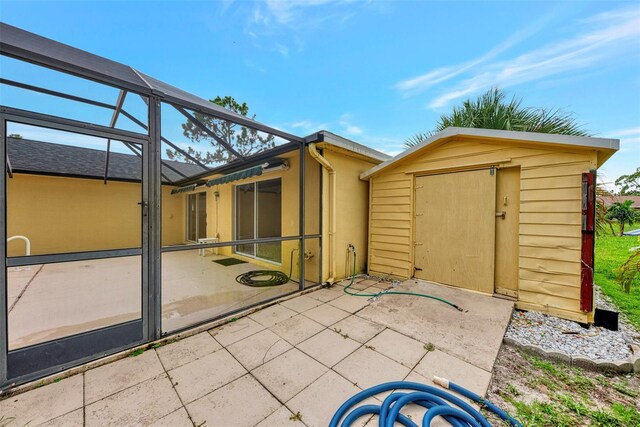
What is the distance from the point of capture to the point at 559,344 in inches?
99.6

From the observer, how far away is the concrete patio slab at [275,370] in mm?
1648

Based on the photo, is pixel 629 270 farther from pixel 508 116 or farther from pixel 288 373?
pixel 288 373

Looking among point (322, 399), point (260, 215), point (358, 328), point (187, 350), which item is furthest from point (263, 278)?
point (322, 399)

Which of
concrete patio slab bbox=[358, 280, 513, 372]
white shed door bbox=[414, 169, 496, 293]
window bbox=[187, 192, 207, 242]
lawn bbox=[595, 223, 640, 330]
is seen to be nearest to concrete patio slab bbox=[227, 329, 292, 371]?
concrete patio slab bbox=[358, 280, 513, 372]

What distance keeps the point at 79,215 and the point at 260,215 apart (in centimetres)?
417

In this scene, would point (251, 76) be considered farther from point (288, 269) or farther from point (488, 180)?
point (488, 180)

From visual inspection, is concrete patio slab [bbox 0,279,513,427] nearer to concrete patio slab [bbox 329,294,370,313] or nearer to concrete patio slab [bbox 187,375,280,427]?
concrete patio slab [bbox 187,375,280,427]

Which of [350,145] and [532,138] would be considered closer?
[532,138]

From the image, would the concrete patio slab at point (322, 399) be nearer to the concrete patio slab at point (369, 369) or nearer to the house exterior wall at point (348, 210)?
the concrete patio slab at point (369, 369)

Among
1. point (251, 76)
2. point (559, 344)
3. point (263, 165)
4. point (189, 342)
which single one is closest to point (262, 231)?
point (263, 165)

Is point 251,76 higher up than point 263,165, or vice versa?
point 251,76

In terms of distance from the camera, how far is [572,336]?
8.90ft

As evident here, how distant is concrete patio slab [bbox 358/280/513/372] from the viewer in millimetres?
2441

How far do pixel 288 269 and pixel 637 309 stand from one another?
5898mm
